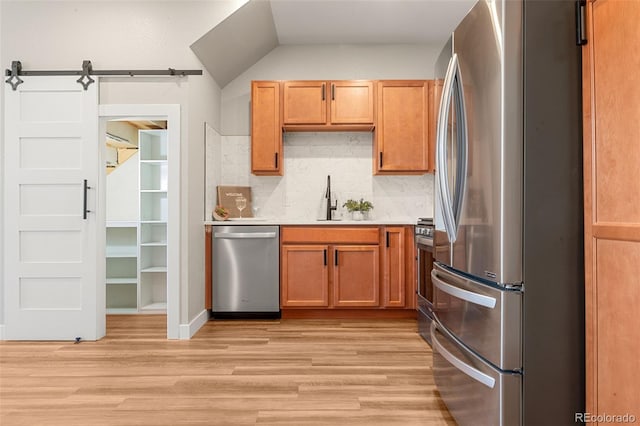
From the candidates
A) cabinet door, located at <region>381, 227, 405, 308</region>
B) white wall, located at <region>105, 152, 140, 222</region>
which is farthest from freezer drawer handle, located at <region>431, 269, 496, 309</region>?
white wall, located at <region>105, 152, 140, 222</region>

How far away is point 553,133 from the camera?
4.57ft

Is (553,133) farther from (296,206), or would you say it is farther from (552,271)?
(296,206)

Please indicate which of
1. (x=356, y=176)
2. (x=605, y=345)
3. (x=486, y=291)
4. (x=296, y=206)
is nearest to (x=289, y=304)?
(x=296, y=206)

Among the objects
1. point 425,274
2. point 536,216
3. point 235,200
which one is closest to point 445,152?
point 536,216

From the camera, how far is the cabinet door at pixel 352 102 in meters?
4.10

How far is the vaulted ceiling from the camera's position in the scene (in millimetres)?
3551

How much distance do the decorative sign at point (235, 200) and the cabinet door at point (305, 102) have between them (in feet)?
2.90

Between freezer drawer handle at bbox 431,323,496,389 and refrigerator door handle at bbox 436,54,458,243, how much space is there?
0.51 m

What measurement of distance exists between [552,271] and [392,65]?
11.4ft

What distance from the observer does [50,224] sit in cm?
326

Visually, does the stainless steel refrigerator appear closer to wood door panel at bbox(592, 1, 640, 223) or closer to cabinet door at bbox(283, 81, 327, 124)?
wood door panel at bbox(592, 1, 640, 223)

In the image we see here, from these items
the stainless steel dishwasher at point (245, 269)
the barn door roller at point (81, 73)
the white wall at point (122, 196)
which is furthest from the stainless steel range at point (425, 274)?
the white wall at point (122, 196)

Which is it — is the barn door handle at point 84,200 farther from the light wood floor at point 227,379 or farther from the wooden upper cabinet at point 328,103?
the wooden upper cabinet at point 328,103

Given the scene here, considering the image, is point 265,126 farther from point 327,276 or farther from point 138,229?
point 138,229
